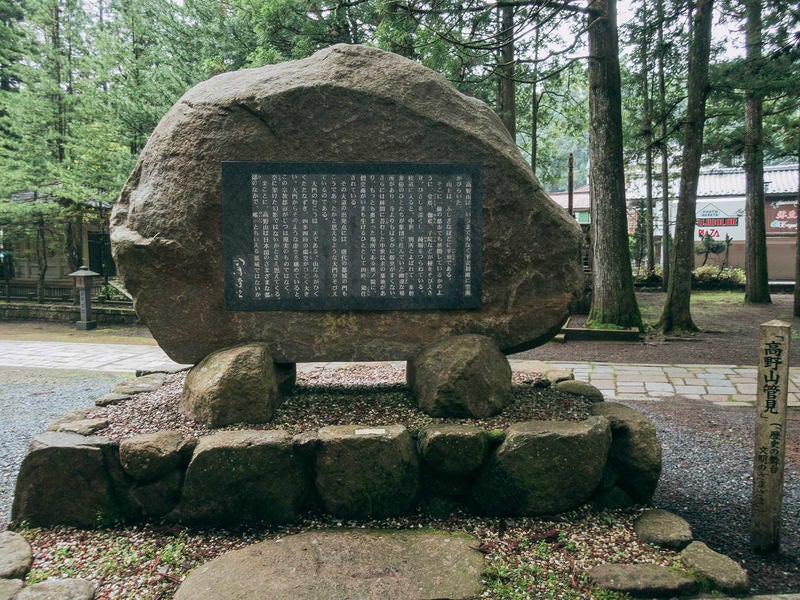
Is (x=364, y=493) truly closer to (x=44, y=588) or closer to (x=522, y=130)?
(x=44, y=588)

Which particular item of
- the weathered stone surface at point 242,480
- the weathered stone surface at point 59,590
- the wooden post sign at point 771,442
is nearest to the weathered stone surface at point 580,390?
the wooden post sign at point 771,442

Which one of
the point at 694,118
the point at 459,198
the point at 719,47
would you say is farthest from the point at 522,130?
the point at 459,198

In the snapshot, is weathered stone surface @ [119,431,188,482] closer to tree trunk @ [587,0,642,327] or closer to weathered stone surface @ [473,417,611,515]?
weathered stone surface @ [473,417,611,515]

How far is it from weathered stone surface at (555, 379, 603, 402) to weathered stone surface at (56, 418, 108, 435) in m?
3.59

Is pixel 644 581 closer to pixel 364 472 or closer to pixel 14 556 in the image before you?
pixel 364 472

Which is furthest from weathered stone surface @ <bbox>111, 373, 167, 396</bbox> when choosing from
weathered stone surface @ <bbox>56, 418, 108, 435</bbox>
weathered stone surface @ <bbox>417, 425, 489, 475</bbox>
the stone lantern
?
the stone lantern

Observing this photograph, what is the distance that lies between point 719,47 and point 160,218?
13413 mm

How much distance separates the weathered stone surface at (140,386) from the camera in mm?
4982

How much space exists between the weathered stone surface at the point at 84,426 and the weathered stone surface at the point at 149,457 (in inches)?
18.0

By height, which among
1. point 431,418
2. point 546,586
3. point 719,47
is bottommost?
point 546,586

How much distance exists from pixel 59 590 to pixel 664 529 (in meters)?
3.37

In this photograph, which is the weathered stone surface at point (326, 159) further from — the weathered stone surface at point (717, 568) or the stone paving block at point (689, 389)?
the stone paving block at point (689, 389)

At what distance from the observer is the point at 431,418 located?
4098 millimetres

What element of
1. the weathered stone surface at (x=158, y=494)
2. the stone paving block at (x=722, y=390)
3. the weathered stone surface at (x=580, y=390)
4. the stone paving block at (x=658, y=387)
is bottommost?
the stone paving block at (x=722, y=390)
